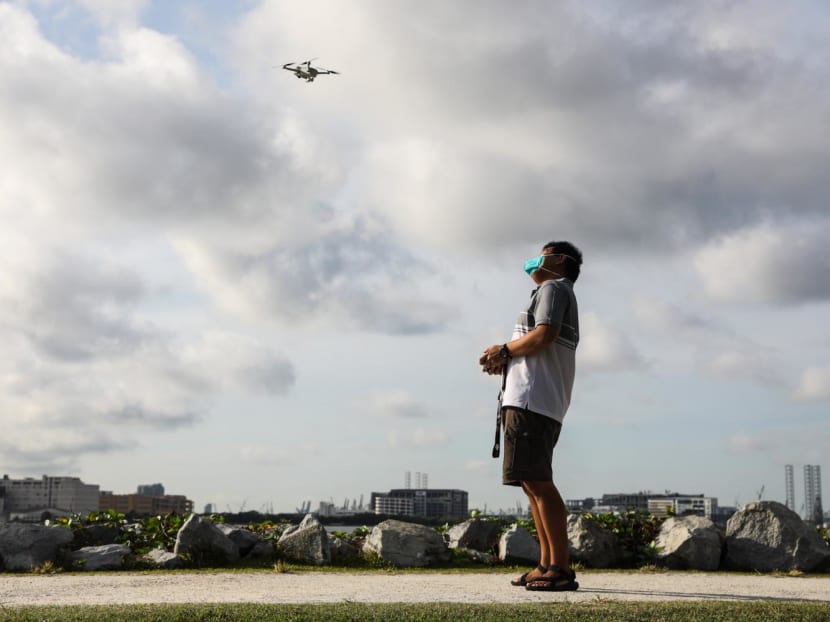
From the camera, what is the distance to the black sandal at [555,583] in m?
7.41

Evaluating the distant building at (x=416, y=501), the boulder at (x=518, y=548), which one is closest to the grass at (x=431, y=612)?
the boulder at (x=518, y=548)

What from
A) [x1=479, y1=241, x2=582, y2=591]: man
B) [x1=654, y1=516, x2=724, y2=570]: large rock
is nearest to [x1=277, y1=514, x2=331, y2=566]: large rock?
[x1=479, y1=241, x2=582, y2=591]: man

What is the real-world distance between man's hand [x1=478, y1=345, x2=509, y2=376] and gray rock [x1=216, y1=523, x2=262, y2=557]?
496 centimetres

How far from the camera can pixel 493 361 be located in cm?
778

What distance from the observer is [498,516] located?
1327 cm

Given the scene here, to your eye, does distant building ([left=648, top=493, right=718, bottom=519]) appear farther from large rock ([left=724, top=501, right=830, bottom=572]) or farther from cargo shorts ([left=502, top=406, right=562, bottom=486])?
cargo shorts ([left=502, top=406, right=562, bottom=486])

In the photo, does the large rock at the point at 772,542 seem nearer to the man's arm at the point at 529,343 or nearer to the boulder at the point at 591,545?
the boulder at the point at 591,545

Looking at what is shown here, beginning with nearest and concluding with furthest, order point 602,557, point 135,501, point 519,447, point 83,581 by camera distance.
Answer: point 519,447 → point 83,581 → point 602,557 → point 135,501

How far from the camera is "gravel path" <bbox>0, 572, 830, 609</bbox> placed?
7133 millimetres

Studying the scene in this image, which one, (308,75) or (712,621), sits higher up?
(308,75)

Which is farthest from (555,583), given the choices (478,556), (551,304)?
(478,556)

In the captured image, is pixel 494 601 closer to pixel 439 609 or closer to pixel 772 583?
pixel 439 609

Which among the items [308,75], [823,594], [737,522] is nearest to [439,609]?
[823,594]

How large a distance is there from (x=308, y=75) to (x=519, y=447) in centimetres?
1184
